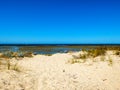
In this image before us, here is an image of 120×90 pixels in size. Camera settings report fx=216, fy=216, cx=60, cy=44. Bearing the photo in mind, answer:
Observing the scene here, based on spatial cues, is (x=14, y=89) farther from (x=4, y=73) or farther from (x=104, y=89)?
(x=104, y=89)

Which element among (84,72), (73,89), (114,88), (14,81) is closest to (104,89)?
(114,88)

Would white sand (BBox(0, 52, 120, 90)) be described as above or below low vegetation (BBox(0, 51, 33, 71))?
below

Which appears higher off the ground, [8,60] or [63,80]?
[8,60]

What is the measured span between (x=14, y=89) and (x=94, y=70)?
405 centimetres

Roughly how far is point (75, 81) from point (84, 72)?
1.48 meters

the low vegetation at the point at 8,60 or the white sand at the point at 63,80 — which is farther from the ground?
the low vegetation at the point at 8,60

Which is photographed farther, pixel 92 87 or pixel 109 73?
pixel 109 73

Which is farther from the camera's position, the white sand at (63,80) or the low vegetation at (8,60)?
the low vegetation at (8,60)

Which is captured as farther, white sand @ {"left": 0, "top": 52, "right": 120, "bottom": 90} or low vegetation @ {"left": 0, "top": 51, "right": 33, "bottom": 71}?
low vegetation @ {"left": 0, "top": 51, "right": 33, "bottom": 71}

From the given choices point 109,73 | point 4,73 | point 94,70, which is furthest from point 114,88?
point 4,73

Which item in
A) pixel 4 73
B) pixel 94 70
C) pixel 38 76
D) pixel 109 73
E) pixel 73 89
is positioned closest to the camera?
pixel 73 89

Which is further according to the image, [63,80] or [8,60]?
[8,60]

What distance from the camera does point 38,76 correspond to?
7863mm

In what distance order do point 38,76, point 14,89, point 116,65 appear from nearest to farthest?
point 14,89
point 38,76
point 116,65
